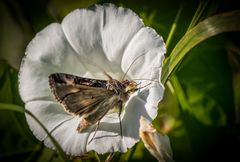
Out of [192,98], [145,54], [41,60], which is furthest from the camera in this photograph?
[192,98]

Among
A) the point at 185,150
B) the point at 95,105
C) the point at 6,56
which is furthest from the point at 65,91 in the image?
the point at 6,56

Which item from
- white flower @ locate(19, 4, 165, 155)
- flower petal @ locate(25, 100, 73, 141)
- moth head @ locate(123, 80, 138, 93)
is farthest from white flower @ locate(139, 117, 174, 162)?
flower petal @ locate(25, 100, 73, 141)

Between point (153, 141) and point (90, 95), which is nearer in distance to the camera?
point (153, 141)

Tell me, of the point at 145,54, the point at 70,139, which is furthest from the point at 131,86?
the point at 70,139

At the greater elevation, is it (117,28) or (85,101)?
(117,28)

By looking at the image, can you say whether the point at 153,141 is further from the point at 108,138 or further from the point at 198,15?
the point at 198,15

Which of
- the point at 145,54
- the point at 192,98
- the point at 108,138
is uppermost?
the point at 145,54

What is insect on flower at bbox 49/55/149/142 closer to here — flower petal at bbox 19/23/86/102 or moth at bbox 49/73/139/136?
moth at bbox 49/73/139/136
